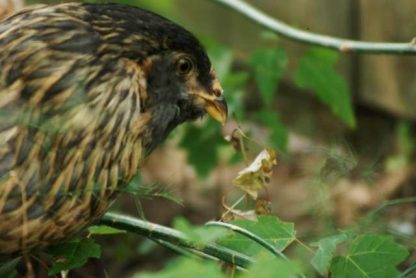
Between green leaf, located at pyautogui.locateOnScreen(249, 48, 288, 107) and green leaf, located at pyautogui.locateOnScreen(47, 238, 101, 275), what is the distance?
189 cm

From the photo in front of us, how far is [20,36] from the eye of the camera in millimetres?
3064

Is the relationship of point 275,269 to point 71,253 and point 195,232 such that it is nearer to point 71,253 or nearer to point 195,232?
point 195,232

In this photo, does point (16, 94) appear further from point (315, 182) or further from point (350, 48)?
point (350, 48)

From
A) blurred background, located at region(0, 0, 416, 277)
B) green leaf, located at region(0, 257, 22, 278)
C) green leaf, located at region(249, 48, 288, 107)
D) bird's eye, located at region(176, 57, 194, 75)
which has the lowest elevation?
blurred background, located at region(0, 0, 416, 277)

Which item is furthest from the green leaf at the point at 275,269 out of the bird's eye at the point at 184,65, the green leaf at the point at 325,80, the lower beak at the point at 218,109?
the green leaf at the point at 325,80

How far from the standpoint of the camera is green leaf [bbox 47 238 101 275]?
10.4 ft

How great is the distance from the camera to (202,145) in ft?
17.6

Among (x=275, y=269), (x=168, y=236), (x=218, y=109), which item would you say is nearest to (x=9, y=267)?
(x=168, y=236)

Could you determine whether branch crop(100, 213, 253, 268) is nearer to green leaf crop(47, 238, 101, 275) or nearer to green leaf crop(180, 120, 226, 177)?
green leaf crop(47, 238, 101, 275)

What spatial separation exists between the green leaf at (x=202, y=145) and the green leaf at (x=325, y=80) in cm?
59

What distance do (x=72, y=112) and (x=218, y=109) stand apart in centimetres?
62

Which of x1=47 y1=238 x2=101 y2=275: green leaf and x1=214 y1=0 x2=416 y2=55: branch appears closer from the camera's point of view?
x1=47 y1=238 x2=101 y2=275: green leaf

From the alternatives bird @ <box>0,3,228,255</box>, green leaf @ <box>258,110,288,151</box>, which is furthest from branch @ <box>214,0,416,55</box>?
bird @ <box>0,3,228,255</box>

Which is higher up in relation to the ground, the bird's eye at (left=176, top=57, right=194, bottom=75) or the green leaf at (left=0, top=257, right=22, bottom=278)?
the bird's eye at (left=176, top=57, right=194, bottom=75)
